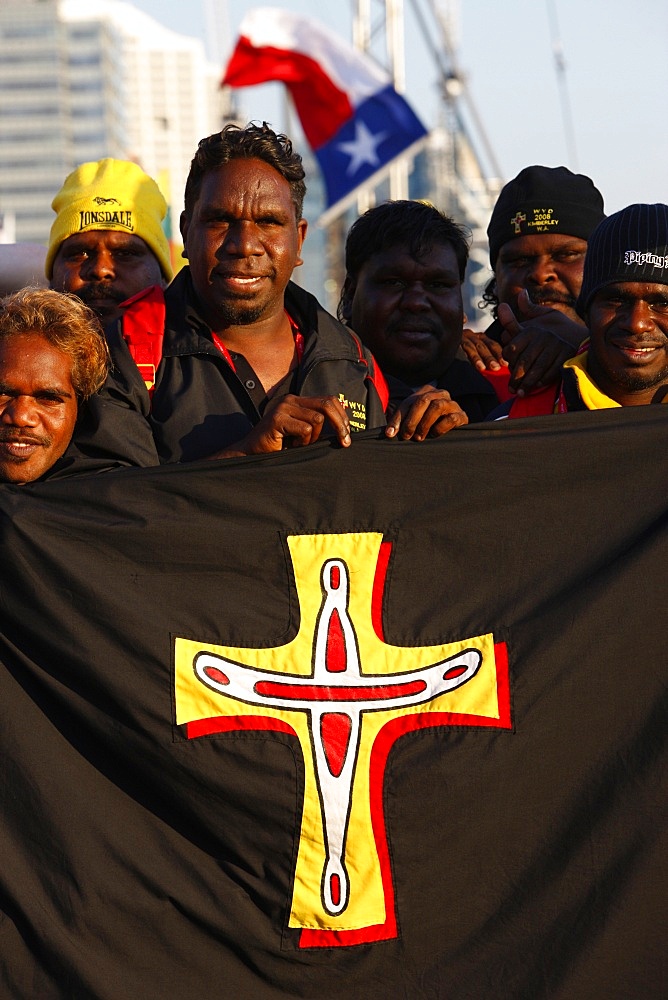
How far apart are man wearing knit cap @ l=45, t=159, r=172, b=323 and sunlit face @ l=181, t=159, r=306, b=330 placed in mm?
976

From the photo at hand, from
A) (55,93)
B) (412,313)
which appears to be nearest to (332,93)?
(412,313)

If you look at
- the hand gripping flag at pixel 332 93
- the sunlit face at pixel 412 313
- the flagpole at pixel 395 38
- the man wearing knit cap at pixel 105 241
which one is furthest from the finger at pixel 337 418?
the flagpole at pixel 395 38

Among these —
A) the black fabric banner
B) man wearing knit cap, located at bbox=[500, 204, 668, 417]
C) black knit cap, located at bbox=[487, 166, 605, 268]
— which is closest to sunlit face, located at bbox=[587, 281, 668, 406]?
man wearing knit cap, located at bbox=[500, 204, 668, 417]

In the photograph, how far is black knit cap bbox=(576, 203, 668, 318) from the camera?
404cm

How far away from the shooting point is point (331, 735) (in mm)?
3410

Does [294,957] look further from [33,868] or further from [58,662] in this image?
[58,662]

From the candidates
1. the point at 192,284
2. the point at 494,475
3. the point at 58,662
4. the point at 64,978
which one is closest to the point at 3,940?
the point at 64,978

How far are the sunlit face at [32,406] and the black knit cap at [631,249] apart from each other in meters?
1.61

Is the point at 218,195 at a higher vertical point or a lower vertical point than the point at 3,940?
higher

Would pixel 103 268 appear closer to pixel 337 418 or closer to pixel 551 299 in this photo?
pixel 551 299

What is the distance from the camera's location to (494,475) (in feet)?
11.7

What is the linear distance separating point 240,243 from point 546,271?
1608 mm

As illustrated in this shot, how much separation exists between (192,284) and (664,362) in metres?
1.44

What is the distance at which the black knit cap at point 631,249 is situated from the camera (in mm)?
4039
